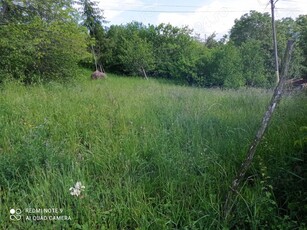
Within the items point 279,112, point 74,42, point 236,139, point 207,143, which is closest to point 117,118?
point 207,143

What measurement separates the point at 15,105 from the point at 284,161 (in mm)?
4549

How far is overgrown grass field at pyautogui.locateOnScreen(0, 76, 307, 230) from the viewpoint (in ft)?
4.70

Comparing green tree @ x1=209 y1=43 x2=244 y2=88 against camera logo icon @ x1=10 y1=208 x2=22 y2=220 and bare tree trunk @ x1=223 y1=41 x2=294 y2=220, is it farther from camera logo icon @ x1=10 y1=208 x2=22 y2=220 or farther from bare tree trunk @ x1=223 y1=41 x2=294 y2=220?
camera logo icon @ x1=10 y1=208 x2=22 y2=220

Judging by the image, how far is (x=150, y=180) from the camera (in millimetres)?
1814

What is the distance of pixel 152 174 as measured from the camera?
191 cm

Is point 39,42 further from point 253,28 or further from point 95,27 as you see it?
point 253,28

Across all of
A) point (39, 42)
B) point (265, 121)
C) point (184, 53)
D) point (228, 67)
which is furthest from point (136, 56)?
point (265, 121)

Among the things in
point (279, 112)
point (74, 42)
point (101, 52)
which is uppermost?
point (101, 52)

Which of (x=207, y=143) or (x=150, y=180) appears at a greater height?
(x=207, y=143)

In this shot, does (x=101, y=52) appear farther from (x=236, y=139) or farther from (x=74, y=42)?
(x=236, y=139)

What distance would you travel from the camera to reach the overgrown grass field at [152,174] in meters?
1.43

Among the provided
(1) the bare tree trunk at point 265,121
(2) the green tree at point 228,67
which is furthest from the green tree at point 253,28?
(1) the bare tree trunk at point 265,121

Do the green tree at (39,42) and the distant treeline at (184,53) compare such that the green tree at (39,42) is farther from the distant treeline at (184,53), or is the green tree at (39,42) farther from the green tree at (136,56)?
the green tree at (136,56)

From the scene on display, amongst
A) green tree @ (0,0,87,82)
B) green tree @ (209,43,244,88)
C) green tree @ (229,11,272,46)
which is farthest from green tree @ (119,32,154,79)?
green tree @ (229,11,272,46)
